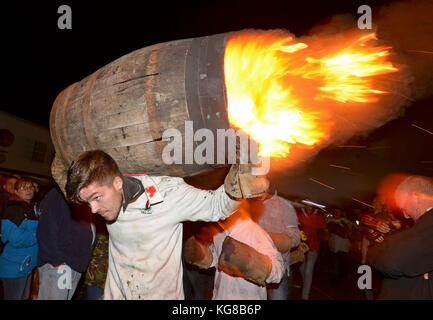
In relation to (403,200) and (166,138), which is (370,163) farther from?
(166,138)

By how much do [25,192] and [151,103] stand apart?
3321 mm

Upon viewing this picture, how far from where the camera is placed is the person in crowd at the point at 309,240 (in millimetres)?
6270

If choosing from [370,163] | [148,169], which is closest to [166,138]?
[148,169]

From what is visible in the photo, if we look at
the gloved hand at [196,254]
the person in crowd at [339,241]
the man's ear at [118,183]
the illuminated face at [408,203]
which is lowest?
the person in crowd at [339,241]

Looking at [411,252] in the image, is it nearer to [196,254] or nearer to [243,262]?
[243,262]

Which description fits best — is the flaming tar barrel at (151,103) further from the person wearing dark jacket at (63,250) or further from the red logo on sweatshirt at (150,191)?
the person wearing dark jacket at (63,250)

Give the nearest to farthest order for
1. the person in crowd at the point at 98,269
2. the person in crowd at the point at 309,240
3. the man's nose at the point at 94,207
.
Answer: the man's nose at the point at 94,207, the person in crowd at the point at 98,269, the person in crowd at the point at 309,240

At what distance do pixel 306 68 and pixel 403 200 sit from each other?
6.17ft

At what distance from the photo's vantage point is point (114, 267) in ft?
7.39

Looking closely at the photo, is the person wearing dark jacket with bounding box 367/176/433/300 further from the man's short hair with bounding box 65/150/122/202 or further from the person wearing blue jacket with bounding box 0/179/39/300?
the person wearing blue jacket with bounding box 0/179/39/300

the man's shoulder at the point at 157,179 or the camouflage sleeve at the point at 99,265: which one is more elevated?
the man's shoulder at the point at 157,179

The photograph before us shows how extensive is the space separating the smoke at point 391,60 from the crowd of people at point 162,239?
707 millimetres

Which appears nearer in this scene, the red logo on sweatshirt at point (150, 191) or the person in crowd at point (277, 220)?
the red logo on sweatshirt at point (150, 191)

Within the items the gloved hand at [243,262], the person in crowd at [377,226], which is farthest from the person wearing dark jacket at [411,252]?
the gloved hand at [243,262]
